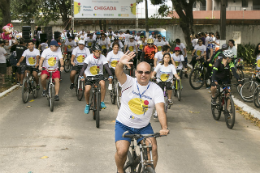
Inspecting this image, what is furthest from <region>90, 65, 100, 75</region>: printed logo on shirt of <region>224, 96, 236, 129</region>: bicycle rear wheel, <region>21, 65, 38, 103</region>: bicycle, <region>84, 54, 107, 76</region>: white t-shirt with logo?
<region>224, 96, 236, 129</region>: bicycle rear wheel

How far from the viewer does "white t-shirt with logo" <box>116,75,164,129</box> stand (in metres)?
5.41

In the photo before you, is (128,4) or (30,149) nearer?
(30,149)

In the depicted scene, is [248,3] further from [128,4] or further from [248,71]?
[248,71]

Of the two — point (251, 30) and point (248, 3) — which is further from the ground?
point (248, 3)

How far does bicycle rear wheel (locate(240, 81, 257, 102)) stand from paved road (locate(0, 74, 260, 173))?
155cm

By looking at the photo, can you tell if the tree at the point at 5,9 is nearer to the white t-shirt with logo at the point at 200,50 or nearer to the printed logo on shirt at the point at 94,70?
the white t-shirt with logo at the point at 200,50

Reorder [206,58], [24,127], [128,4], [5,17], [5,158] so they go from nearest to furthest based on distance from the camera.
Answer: [5,158]
[24,127]
[206,58]
[5,17]
[128,4]

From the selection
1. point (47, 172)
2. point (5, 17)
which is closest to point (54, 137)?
point (47, 172)

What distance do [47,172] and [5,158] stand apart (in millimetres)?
1147

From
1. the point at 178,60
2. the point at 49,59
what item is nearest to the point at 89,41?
the point at 178,60

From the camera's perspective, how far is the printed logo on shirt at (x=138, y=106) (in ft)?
17.7

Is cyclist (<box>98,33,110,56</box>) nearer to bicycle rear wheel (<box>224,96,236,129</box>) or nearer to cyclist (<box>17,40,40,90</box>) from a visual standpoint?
cyclist (<box>17,40,40,90</box>)

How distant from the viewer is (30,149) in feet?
26.0

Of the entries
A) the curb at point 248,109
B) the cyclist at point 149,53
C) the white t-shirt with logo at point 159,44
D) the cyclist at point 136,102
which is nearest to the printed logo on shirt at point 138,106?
the cyclist at point 136,102
